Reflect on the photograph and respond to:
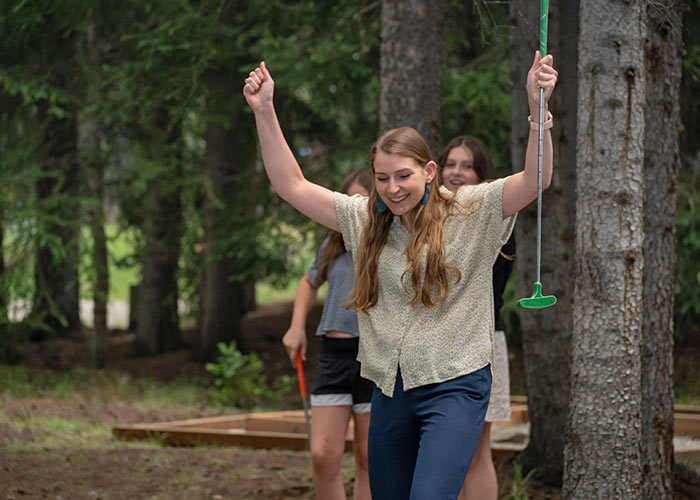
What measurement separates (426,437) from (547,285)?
2.93m

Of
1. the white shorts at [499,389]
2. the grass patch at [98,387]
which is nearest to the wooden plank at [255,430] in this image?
the grass patch at [98,387]

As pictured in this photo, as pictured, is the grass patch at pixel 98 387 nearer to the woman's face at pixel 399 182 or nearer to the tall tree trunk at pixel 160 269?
the tall tree trunk at pixel 160 269

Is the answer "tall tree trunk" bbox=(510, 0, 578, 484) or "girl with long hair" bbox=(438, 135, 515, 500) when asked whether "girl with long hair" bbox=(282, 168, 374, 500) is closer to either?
"girl with long hair" bbox=(438, 135, 515, 500)

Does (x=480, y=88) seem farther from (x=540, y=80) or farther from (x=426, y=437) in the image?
(x=426, y=437)

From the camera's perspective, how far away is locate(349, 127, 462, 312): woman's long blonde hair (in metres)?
3.13

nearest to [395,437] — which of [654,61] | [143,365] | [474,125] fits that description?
[654,61]

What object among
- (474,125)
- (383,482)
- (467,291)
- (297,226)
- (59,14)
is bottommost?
(383,482)

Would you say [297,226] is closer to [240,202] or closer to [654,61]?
[240,202]

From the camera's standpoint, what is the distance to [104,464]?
629 cm

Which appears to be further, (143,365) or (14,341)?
(143,365)

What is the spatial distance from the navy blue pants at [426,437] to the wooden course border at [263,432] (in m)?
3.80

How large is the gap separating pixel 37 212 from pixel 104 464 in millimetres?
5422

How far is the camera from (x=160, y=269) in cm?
1430

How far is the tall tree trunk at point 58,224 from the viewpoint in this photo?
11227 mm
